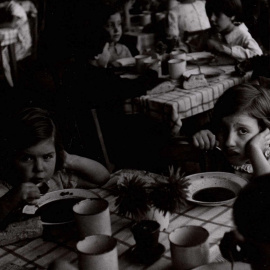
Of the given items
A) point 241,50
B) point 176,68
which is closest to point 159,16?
point 241,50

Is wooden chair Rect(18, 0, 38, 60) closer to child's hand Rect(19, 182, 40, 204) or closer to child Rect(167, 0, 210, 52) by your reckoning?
child Rect(167, 0, 210, 52)

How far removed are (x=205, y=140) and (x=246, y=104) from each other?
0.26 metres

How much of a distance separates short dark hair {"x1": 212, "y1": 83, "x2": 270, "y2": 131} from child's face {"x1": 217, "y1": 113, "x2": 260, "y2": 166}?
2 centimetres

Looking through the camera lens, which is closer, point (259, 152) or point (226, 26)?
point (259, 152)

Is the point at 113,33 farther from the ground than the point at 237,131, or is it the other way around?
the point at 113,33

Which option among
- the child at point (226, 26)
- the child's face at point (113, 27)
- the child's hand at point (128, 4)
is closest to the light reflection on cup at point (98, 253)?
the child at point (226, 26)

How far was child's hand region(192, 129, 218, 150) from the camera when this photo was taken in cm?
205

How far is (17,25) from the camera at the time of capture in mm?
5547

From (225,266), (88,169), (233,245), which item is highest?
(233,245)

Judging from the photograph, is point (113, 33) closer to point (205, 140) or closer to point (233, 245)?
point (205, 140)

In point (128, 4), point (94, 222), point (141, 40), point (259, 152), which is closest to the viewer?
point (94, 222)

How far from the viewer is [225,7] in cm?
361

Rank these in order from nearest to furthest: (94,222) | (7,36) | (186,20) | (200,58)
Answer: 1. (94,222)
2. (200,58)
3. (186,20)
4. (7,36)

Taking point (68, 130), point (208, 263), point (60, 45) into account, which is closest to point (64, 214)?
point (208, 263)
